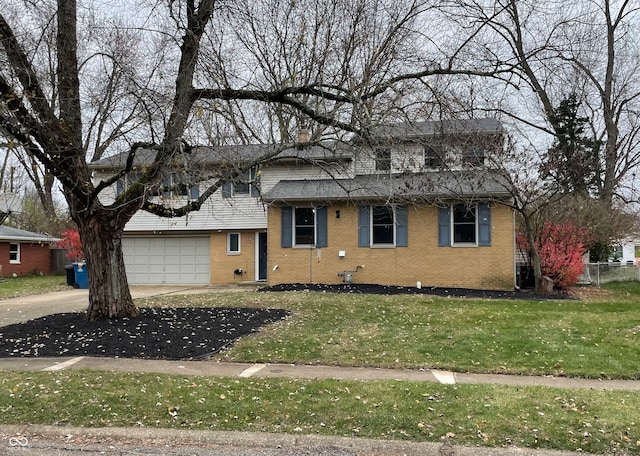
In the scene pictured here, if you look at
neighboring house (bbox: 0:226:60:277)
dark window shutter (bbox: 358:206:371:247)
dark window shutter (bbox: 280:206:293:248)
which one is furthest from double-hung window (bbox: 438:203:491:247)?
neighboring house (bbox: 0:226:60:277)

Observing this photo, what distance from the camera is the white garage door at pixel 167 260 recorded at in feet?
72.4

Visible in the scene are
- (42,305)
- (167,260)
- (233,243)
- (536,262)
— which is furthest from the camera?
(167,260)

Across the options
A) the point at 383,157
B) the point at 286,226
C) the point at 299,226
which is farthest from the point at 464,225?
the point at 383,157

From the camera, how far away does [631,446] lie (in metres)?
4.39

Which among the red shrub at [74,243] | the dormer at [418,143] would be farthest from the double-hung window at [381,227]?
the red shrub at [74,243]

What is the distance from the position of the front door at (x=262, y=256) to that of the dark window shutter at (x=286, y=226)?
2599 millimetres

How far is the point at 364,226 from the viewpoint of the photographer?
18.3 m

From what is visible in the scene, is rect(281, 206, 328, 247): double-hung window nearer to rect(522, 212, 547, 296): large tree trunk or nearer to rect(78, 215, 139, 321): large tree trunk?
rect(522, 212, 547, 296): large tree trunk

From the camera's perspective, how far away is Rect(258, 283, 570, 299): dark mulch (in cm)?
1567

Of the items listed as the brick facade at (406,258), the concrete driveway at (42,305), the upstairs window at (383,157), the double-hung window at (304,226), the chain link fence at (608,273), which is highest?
the upstairs window at (383,157)

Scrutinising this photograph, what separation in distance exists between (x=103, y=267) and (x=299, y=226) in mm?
9233

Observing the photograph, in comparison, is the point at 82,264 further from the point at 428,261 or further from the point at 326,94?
the point at 326,94

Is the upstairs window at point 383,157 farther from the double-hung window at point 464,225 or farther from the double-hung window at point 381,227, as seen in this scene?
the double-hung window at point 464,225

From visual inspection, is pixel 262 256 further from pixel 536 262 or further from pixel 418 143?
pixel 418 143
